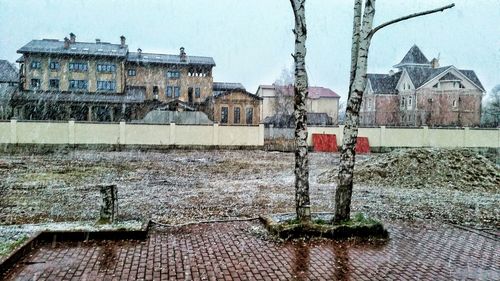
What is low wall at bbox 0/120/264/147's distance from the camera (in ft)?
86.3

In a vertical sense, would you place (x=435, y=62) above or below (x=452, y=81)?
above

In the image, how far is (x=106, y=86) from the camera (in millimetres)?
47844

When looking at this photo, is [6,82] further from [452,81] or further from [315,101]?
[452,81]

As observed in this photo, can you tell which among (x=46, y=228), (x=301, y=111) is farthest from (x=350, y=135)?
(x=46, y=228)

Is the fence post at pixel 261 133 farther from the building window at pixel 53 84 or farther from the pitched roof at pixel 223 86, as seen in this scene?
the building window at pixel 53 84

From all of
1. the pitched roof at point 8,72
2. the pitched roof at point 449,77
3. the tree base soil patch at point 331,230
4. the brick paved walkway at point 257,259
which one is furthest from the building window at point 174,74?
the tree base soil patch at point 331,230

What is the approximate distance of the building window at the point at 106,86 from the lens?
47.7 metres

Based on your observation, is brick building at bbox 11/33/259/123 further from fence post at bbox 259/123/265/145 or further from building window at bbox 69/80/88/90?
fence post at bbox 259/123/265/145

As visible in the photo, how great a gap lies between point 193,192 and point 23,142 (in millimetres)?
19709

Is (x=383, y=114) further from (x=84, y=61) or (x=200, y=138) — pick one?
(x=84, y=61)

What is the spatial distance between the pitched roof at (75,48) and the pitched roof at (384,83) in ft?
101

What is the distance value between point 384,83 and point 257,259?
52237 mm

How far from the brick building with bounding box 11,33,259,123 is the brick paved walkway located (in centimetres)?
3595

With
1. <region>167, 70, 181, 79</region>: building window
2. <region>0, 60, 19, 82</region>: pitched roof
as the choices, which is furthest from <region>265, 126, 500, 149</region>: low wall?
<region>0, 60, 19, 82</region>: pitched roof
